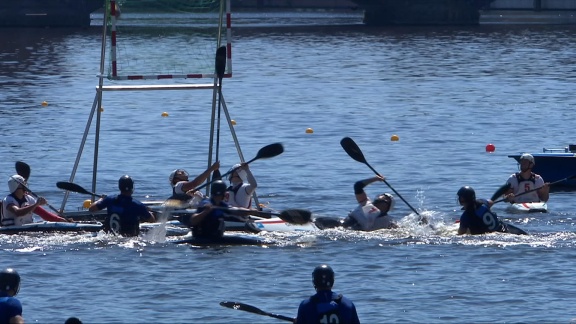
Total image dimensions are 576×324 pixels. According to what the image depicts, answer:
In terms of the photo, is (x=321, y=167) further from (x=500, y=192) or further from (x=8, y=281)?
(x=8, y=281)

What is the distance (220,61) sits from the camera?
74.0ft

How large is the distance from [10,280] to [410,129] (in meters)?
27.4

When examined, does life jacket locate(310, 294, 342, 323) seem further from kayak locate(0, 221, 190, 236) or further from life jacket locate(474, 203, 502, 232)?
kayak locate(0, 221, 190, 236)

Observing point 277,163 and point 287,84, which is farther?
point 287,84

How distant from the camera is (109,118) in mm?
42875

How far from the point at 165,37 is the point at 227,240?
420cm

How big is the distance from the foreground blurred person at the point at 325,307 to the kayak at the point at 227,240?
7.23m

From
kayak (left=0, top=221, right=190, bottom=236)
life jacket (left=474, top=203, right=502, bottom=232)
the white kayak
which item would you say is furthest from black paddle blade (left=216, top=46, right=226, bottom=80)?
the white kayak

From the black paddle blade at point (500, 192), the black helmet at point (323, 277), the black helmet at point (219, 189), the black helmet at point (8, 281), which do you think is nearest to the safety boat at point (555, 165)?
the black paddle blade at point (500, 192)

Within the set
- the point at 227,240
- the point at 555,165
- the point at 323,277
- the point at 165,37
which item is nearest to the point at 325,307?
the point at 323,277

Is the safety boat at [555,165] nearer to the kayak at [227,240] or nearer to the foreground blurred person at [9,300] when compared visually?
the kayak at [227,240]

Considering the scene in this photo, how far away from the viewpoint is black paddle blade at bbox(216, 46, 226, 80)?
22.5 m

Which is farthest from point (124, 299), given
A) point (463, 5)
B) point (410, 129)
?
point (463, 5)

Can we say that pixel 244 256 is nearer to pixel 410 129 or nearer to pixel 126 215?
pixel 126 215
